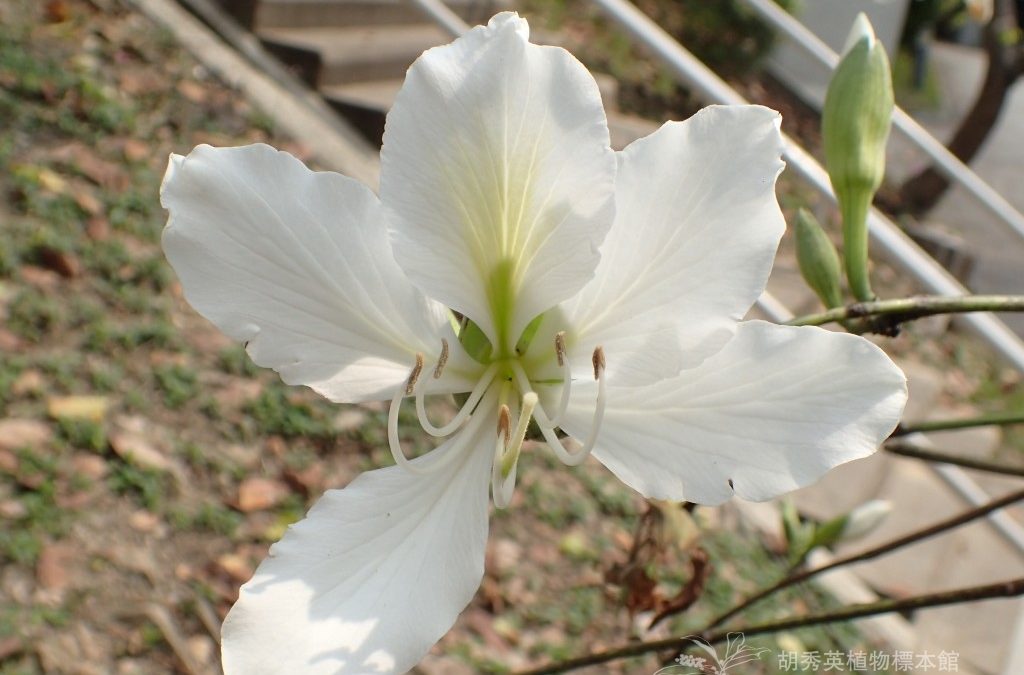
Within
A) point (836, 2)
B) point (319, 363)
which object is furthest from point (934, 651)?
point (836, 2)

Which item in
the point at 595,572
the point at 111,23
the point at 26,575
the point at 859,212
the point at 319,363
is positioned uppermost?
the point at 859,212

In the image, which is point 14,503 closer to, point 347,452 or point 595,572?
point 347,452

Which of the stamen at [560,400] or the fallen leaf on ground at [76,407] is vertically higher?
the stamen at [560,400]

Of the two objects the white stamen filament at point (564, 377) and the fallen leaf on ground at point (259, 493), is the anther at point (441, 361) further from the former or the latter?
the fallen leaf on ground at point (259, 493)

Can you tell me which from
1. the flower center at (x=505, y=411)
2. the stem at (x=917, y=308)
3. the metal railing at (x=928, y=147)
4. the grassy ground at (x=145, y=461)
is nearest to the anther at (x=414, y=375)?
the flower center at (x=505, y=411)

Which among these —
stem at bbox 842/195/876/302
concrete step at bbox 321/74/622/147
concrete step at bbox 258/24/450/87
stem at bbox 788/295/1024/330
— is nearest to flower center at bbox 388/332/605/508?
stem at bbox 788/295/1024/330

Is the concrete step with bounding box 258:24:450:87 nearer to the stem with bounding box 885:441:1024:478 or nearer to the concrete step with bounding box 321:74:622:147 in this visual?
the concrete step with bounding box 321:74:622:147
